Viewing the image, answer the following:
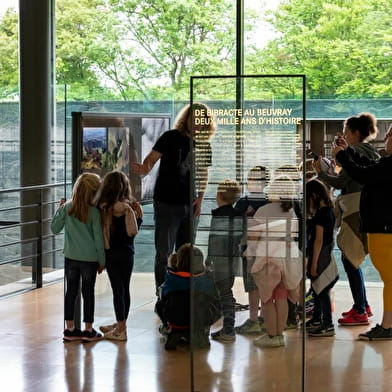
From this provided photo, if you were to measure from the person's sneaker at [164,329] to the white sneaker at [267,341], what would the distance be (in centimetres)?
140

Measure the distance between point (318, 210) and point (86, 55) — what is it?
13.0ft

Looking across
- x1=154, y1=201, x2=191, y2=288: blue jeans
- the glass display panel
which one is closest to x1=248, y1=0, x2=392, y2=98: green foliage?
x1=154, y1=201, x2=191, y2=288: blue jeans

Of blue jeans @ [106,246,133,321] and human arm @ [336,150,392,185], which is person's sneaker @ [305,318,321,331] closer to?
human arm @ [336,150,392,185]

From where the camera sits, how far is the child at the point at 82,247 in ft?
20.8

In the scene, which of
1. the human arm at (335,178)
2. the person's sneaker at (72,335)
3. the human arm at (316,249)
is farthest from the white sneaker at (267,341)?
the human arm at (335,178)

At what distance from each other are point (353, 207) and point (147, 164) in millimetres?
1361

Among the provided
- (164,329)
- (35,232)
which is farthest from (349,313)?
(35,232)

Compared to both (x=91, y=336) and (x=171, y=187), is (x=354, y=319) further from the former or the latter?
(x=91, y=336)

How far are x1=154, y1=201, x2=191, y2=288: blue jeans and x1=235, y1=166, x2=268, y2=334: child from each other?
182cm

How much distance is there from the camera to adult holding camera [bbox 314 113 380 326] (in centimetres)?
662

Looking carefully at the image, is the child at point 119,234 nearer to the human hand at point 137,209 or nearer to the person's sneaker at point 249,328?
the human hand at point 137,209

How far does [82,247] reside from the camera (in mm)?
6387

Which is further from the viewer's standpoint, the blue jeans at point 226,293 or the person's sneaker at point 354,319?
the person's sneaker at point 354,319

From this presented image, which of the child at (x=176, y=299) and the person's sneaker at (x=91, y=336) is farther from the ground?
the child at (x=176, y=299)
